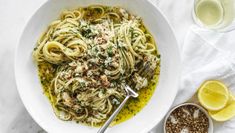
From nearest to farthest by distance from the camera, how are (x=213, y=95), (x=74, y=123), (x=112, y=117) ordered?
(x=112, y=117), (x=74, y=123), (x=213, y=95)

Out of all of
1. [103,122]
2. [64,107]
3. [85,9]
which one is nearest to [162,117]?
[103,122]

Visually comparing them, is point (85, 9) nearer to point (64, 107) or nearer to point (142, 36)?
point (142, 36)

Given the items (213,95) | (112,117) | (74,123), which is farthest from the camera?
(213,95)

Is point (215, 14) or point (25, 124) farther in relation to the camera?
point (215, 14)

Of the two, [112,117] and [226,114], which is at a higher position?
[112,117]

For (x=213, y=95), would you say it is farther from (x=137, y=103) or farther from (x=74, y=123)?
(x=74, y=123)

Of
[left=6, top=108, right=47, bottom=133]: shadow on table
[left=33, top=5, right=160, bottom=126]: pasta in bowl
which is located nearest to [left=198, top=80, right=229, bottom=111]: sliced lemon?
[left=33, top=5, right=160, bottom=126]: pasta in bowl

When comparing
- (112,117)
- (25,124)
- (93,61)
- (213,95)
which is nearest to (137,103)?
(112,117)

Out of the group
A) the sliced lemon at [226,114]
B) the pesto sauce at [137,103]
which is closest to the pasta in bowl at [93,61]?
the pesto sauce at [137,103]
